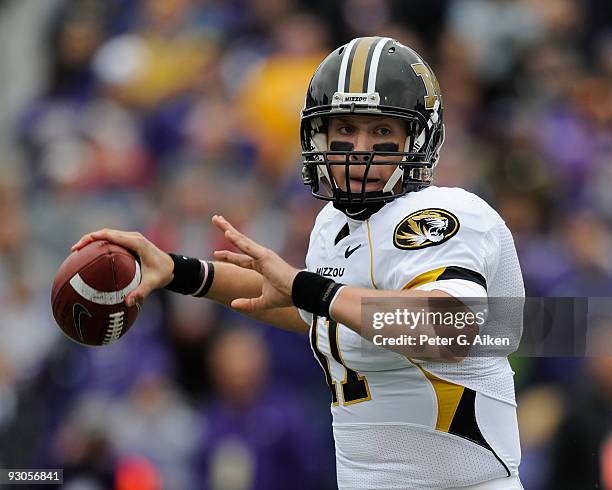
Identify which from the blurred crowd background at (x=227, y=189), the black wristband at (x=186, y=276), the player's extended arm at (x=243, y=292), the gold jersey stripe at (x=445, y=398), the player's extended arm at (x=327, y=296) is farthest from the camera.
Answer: the blurred crowd background at (x=227, y=189)

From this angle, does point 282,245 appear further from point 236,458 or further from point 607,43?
point 607,43

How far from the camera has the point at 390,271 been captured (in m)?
3.45

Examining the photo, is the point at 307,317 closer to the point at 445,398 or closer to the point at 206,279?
the point at 206,279

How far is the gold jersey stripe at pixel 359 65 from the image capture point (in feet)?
12.2

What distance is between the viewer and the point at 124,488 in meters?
6.35

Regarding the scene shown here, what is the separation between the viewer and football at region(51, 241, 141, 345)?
3760 millimetres

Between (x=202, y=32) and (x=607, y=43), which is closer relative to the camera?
(x=607, y=43)

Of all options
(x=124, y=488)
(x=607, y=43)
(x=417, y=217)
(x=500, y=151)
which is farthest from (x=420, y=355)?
(x=607, y=43)

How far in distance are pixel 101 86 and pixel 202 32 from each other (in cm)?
86

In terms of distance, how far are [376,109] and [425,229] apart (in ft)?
1.54

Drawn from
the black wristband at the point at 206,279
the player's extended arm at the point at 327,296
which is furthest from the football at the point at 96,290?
the player's extended arm at the point at 327,296

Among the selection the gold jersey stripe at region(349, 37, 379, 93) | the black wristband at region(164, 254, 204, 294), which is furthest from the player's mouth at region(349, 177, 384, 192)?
the black wristband at region(164, 254, 204, 294)

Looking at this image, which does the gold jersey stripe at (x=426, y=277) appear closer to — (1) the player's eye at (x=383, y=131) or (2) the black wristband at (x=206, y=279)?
(1) the player's eye at (x=383, y=131)

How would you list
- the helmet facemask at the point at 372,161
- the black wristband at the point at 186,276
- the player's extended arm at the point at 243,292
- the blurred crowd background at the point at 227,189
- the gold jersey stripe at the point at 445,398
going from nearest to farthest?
1. the gold jersey stripe at the point at 445,398
2. the helmet facemask at the point at 372,161
3. the black wristband at the point at 186,276
4. the player's extended arm at the point at 243,292
5. the blurred crowd background at the point at 227,189
